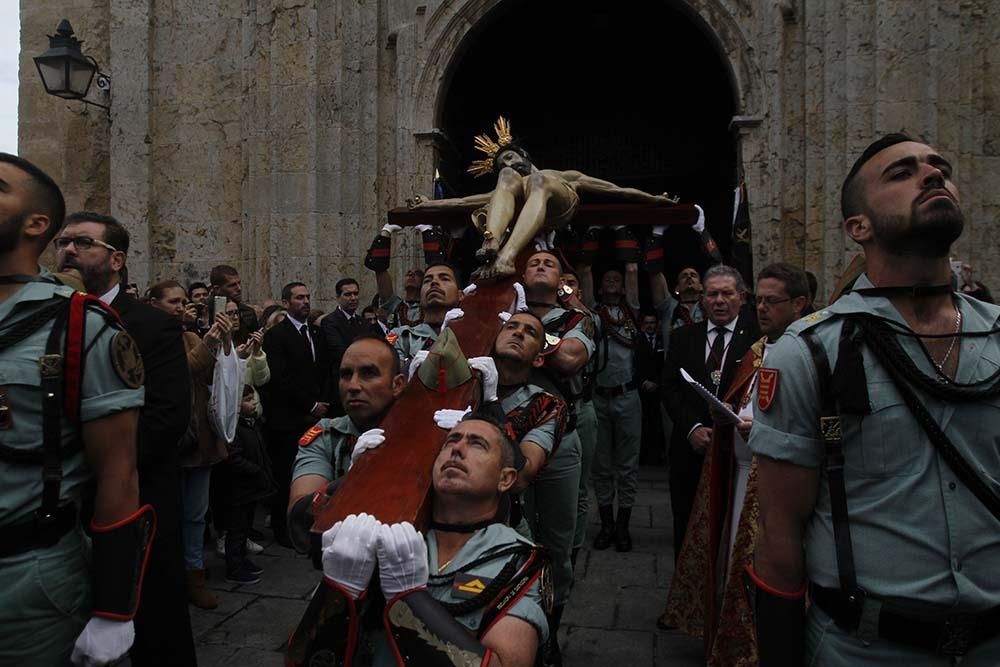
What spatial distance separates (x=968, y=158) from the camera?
283 inches

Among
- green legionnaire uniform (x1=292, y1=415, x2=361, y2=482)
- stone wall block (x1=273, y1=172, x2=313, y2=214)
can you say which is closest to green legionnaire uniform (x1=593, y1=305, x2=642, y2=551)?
green legionnaire uniform (x1=292, y1=415, x2=361, y2=482)

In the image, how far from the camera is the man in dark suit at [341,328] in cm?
602

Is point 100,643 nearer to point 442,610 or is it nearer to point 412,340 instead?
point 442,610

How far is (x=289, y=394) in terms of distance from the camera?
18.9ft

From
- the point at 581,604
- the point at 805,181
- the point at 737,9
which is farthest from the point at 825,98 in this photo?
the point at 581,604

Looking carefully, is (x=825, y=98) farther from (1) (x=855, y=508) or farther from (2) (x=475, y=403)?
(1) (x=855, y=508)

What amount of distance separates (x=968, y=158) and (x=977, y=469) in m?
6.92

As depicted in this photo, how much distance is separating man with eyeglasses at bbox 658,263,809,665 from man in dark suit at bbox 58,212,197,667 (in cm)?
215

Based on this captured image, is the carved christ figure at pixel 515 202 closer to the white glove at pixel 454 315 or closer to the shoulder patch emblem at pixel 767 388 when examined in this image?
the white glove at pixel 454 315

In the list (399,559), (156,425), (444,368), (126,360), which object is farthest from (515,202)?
(399,559)

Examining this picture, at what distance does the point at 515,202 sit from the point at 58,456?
3.28 metres

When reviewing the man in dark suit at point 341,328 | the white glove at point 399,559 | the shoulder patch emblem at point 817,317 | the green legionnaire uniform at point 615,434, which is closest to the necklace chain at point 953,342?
the shoulder patch emblem at point 817,317

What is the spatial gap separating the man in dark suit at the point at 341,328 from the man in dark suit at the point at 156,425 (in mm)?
3001

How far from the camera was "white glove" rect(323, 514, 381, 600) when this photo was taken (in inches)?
76.9
